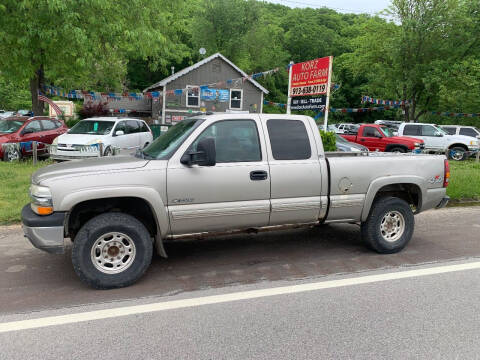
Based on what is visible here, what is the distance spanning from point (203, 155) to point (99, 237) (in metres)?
1.35

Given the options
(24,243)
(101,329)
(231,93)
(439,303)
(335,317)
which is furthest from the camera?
(231,93)

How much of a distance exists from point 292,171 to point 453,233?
3436 mm

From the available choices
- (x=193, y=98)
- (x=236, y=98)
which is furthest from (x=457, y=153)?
(x=193, y=98)

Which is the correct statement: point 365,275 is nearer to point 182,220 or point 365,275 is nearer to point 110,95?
point 182,220

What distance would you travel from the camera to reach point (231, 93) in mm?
31844

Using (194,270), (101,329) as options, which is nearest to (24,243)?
(194,270)

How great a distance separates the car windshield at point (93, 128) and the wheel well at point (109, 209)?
993 centimetres

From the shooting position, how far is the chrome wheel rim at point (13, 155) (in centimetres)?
1337

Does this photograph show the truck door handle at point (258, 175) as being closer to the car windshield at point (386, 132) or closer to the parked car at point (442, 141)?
the car windshield at point (386, 132)

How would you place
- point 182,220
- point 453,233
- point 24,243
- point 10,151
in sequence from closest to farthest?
point 182,220
point 24,243
point 453,233
point 10,151

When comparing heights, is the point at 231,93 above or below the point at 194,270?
above

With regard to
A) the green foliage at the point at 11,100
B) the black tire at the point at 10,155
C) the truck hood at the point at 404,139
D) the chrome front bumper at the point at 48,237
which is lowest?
the black tire at the point at 10,155

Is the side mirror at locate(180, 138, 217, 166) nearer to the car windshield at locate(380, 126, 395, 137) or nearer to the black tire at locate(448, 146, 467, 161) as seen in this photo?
the car windshield at locate(380, 126, 395, 137)

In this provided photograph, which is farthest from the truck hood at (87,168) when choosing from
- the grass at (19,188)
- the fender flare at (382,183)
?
the grass at (19,188)
